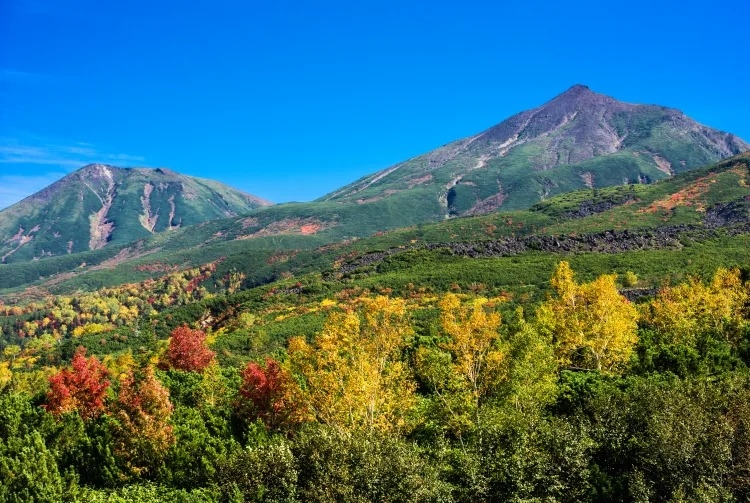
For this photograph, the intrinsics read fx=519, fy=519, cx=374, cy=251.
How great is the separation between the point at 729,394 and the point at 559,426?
12112 millimetres

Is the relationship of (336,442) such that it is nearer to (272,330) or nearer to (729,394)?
(729,394)

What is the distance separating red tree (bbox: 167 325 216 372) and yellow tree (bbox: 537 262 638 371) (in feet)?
148

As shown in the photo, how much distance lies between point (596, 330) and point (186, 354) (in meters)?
52.1

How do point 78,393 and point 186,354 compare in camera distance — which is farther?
point 186,354

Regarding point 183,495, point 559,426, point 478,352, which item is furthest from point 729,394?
point 183,495

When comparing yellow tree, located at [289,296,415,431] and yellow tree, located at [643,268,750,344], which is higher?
yellow tree, located at [289,296,415,431]

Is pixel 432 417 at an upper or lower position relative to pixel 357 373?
lower

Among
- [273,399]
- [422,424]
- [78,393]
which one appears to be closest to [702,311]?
[422,424]

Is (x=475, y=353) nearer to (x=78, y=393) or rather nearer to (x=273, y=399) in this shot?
(x=273, y=399)

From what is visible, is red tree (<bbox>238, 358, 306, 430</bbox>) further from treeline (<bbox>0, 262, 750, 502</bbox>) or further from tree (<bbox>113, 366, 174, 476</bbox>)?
tree (<bbox>113, 366, 174, 476</bbox>)

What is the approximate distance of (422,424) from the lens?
159ft

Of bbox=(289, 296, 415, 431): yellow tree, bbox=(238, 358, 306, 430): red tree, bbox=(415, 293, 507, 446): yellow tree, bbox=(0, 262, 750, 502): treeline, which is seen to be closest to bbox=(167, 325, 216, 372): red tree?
bbox=(0, 262, 750, 502): treeline

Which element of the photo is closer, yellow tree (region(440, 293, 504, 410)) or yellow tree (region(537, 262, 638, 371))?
yellow tree (region(440, 293, 504, 410))

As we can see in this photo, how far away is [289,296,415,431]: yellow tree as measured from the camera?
3909cm
